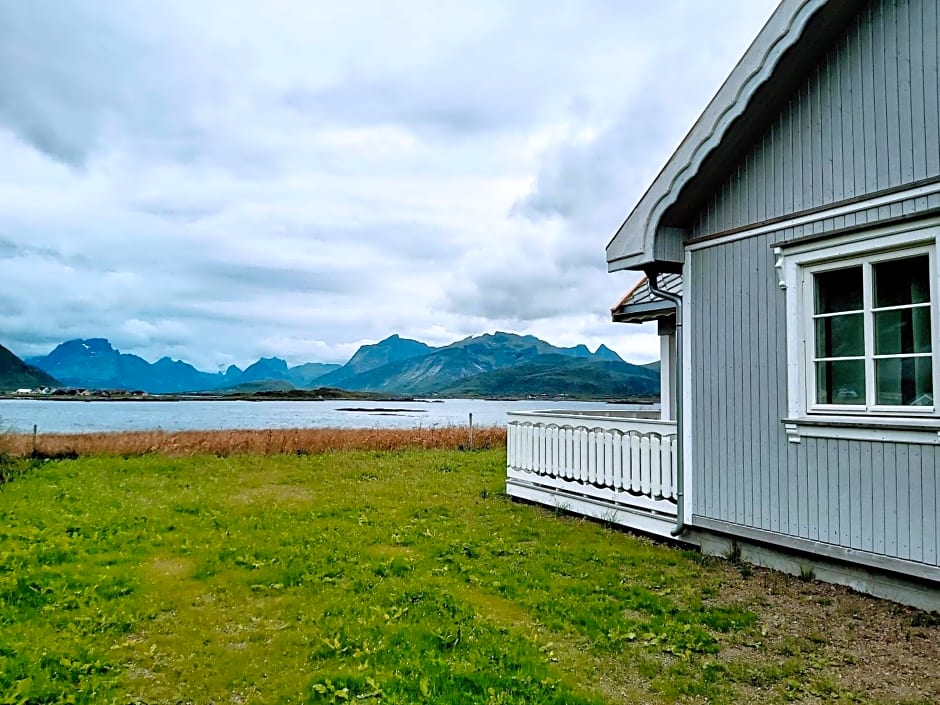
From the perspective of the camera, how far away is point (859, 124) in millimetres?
5977

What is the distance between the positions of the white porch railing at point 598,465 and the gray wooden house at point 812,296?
0.29 ft

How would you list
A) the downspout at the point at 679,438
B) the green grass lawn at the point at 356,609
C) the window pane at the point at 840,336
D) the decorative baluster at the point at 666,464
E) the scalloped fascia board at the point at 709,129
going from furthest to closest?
the decorative baluster at the point at 666,464 → the downspout at the point at 679,438 → the scalloped fascia board at the point at 709,129 → the window pane at the point at 840,336 → the green grass lawn at the point at 356,609

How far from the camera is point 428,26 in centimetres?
1309

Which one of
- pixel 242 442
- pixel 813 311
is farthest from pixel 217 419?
pixel 813 311

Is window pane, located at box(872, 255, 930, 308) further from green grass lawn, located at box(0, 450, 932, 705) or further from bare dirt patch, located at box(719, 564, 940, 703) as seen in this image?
green grass lawn, located at box(0, 450, 932, 705)

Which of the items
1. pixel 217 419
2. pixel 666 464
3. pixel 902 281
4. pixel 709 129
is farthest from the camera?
pixel 217 419

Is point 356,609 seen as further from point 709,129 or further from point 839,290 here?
point 709,129

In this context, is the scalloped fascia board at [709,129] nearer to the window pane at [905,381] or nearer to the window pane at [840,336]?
the window pane at [840,336]

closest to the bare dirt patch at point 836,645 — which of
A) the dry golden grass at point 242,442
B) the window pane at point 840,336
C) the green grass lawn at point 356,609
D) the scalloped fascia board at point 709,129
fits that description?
the green grass lawn at point 356,609

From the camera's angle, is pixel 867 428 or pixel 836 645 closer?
pixel 836 645

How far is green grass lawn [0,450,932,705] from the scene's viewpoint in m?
4.18

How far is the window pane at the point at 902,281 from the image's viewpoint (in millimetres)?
5523

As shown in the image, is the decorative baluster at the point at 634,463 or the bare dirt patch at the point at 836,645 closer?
the bare dirt patch at the point at 836,645

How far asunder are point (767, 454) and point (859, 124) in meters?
3.24
